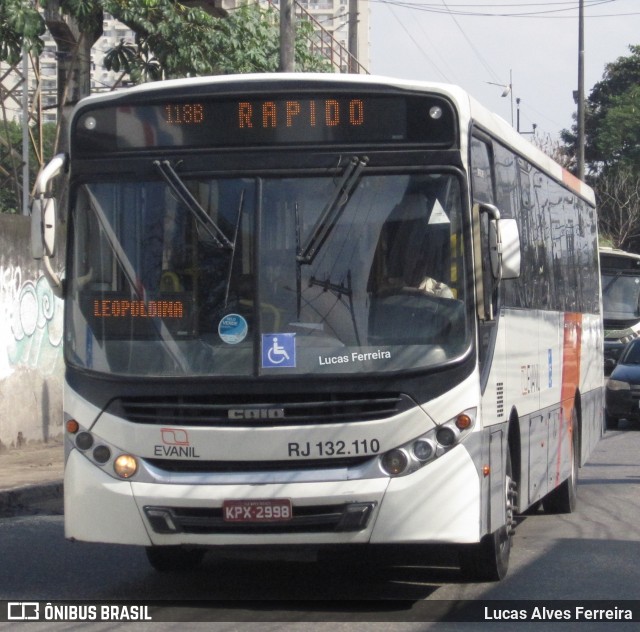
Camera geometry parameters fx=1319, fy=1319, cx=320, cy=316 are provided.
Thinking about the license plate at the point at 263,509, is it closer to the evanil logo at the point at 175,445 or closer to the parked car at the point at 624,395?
the evanil logo at the point at 175,445

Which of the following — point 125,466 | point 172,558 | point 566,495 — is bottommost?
point 566,495

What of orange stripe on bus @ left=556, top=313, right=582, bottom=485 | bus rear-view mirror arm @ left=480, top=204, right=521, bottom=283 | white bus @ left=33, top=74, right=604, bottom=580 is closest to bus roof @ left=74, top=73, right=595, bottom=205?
white bus @ left=33, top=74, right=604, bottom=580

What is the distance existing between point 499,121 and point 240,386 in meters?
2.96

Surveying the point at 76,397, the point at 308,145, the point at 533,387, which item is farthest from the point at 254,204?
the point at 533,387

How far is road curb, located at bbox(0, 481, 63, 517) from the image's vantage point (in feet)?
39.4

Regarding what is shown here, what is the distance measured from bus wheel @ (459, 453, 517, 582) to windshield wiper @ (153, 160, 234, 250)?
7.77 feet

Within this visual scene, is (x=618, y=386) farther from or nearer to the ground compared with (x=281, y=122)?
nearer to the ground

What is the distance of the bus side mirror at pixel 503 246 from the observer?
290 inches

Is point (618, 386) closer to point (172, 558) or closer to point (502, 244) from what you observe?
point (172, 558)

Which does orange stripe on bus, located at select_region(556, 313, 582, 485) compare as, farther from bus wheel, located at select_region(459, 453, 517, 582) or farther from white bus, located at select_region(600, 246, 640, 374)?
white bus, located at select_region(600, 246, 640, 374)

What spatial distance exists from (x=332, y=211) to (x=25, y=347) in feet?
32.1

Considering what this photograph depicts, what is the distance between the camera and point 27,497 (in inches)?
486

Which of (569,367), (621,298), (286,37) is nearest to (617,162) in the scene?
(621,298)

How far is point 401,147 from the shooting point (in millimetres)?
7273
